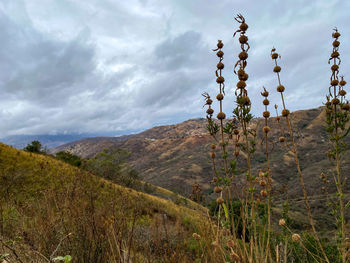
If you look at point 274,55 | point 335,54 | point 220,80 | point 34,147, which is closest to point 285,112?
point 274,55

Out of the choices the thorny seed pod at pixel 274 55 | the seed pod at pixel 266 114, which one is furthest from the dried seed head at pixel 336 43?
the seed pod at pixel 266 114

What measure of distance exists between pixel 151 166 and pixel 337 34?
119681 millimetres

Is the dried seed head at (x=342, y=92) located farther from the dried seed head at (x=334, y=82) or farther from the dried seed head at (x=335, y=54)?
the dried seed head at (x=335, y=54)

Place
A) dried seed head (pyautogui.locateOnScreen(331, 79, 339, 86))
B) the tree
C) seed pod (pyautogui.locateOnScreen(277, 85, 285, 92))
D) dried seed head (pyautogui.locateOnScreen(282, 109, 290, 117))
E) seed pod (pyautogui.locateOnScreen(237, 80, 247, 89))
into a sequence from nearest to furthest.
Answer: seed pod (pyautogui.locateOnScreen(237, 80, 247, 89)) → dried seed head (pyautogui.locateOnScreen(282, 109, 290, 117)) → seed pod (pyautogui.locateOnScreen(277, 85, 285, 92)) → dried seed head (pyautogui.locateOnScreen(331, 79, 339, 86)) → the tree

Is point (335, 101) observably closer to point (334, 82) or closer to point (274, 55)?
point (334, 82)

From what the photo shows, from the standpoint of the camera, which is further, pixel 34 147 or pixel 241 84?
pixel 34 147

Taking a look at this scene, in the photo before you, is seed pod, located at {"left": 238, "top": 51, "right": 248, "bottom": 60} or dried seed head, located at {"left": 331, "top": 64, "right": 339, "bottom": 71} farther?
dried seed head, located at {"left": 331, "top": 64, "right": 339, "bottom": 71}

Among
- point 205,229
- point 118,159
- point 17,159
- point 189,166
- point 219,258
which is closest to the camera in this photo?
point 219,258

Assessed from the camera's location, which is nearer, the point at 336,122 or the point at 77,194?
the point at 336,122

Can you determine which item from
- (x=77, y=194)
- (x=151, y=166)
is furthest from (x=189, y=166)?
(x=77, y=194)

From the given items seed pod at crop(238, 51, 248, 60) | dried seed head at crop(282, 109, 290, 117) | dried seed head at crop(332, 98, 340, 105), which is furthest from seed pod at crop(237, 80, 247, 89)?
dried seed head at crop(332, 98, 340, 105)

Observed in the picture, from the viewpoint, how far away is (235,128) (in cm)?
164

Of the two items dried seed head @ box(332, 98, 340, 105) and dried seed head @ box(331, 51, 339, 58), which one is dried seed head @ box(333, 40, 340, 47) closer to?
dried seed head @ box(331, 51, 339, 58)

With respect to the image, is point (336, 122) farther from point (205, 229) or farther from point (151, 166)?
point (151, 166)
